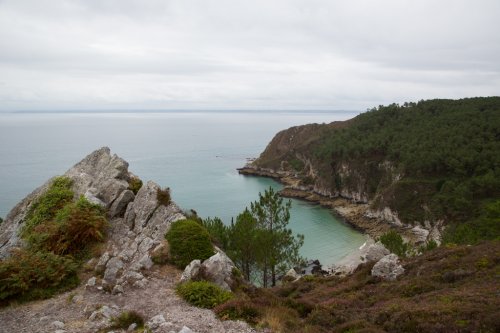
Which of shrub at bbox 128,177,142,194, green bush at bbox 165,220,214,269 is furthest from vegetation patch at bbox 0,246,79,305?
shrub at bbox 128,177,142,194

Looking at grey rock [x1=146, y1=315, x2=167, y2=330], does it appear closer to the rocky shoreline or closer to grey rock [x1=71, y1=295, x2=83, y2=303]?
grey rock [x1=71, y1=295, x2=83, y2=303]

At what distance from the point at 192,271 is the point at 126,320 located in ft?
10.3

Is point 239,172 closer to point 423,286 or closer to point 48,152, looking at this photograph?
point 48,152

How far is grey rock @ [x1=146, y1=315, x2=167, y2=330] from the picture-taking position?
10289 mm

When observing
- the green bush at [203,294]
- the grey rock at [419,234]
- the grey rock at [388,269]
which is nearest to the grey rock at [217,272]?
the green bush at [203,294]

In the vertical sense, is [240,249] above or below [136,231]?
below

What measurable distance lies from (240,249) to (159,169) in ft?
329

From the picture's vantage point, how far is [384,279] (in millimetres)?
20891

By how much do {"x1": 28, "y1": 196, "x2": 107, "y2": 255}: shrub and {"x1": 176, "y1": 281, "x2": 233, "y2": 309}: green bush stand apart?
579cm

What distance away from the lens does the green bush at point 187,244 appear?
48.1 feet

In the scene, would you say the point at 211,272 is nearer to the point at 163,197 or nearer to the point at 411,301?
the point at 163,197

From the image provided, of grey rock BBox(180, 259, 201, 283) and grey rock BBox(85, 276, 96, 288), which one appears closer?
grey rock BBox(85, 276, 96, 288)

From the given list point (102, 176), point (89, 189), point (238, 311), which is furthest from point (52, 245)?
point (238, 311)

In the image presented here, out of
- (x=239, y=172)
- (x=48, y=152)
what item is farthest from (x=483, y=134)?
(x=48, y=152)
